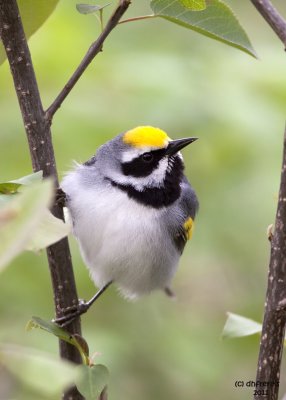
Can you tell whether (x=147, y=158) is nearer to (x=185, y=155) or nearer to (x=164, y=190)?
(x=164, y=190)

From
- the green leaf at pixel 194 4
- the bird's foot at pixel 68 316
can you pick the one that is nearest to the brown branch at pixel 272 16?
the green leaf at pixel 194 4

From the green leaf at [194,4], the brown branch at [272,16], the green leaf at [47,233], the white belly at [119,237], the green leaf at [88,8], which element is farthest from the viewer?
the white belly at [119,237]

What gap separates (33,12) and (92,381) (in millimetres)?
841

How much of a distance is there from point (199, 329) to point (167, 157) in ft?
2.91

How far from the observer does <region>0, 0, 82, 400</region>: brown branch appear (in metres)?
1.46

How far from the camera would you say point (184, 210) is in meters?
2.74

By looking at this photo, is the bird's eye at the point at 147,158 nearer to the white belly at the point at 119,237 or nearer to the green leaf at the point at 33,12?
the white belly at the point at 119,237

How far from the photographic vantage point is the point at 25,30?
1.59 metres

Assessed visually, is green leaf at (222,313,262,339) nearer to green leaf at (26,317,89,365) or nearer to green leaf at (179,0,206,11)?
green leaf at (26,317,89,365)

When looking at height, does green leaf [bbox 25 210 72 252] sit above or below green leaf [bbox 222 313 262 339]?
above

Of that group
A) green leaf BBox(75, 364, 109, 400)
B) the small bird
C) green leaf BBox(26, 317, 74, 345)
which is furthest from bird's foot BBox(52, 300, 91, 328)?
the small bird

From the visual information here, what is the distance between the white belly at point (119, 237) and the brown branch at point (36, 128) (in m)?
0.78

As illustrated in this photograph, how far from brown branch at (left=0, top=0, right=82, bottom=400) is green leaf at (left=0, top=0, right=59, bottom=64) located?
0.09m

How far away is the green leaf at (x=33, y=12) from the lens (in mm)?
1517
